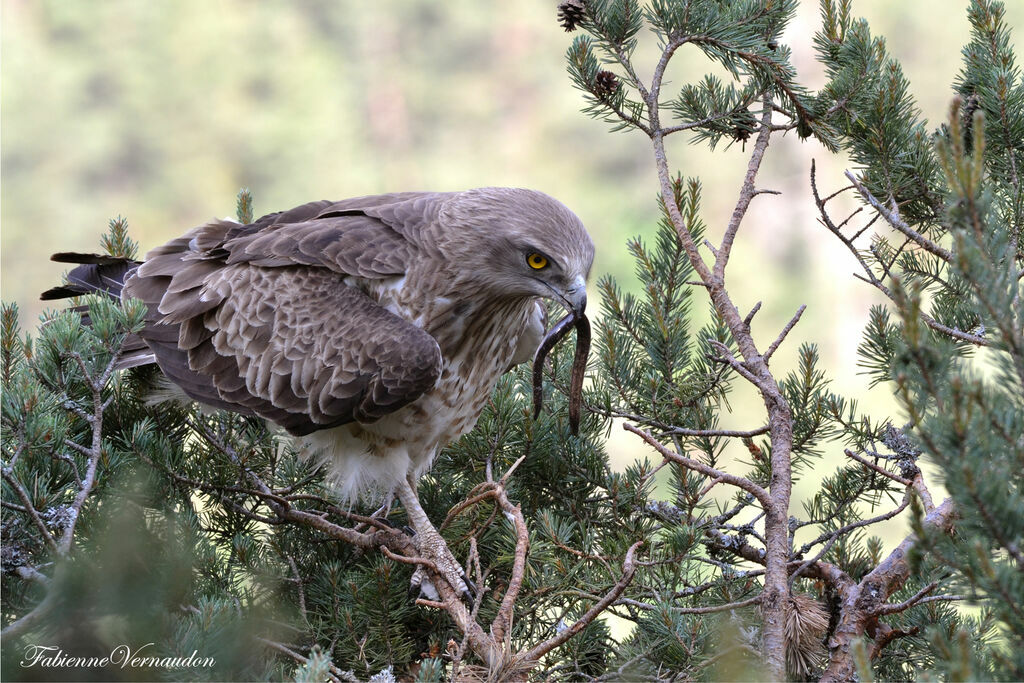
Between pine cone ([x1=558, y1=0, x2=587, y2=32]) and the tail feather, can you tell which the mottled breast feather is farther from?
pine cone ([x1=558, y1=0, x2=587, y2=32])

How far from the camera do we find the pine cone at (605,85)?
276 centimetres

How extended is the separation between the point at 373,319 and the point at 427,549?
696 millimetres

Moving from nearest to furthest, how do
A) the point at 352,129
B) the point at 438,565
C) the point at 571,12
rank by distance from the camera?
1. the point at 438,565
2. the point at 571,12
3. the point at 352,129

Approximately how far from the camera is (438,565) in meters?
2.63

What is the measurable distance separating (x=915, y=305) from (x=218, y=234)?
265 centimetres

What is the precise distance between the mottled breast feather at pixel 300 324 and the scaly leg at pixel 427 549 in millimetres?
272

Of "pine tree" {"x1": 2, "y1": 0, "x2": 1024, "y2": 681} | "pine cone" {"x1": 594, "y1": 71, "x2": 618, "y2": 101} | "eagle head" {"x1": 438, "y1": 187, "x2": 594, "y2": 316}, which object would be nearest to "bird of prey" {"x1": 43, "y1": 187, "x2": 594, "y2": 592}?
"eagle head" {"x1": 438, "y1": 187, "x2": 594, "y2": 316}

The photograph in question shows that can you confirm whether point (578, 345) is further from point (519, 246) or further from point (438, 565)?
point (438, 565)

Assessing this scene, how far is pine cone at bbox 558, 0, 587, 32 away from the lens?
8.97 ft

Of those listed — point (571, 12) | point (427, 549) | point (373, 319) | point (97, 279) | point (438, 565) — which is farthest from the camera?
point (97, 279)

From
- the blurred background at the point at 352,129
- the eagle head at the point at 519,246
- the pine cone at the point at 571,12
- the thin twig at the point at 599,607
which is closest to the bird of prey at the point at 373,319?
the eagle head at the point at 519,246

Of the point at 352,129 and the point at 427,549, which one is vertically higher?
the point at 352,129

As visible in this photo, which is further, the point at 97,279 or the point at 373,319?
the point at 97,279

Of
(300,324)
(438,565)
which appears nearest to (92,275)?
(300,324)
